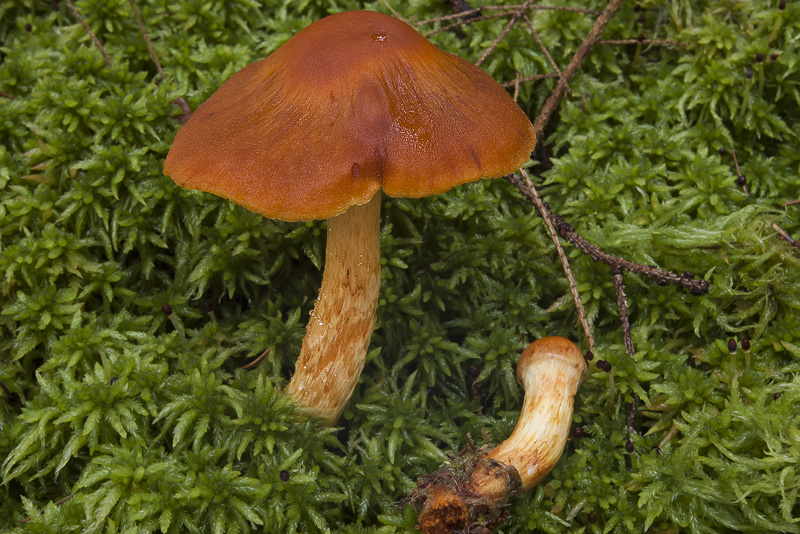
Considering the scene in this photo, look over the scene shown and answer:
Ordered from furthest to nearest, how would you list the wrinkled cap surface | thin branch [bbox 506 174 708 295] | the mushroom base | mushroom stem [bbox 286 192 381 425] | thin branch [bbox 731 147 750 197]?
1. thin branch [bbox 731 147 750 197]
2. thin branch [bbox 506 174 708 295]
3. mushroom stem [bbox 286 192 381 425]
4. the mushroom base
5. the wrinkled cap surface

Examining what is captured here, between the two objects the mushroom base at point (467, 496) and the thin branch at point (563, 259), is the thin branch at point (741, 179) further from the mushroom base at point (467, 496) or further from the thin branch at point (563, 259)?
the mushroom base at point (467, 496)

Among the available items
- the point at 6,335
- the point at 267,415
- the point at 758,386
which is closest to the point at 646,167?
the point at 758,386

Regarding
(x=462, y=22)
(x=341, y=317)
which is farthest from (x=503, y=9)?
(x=341, y=317)

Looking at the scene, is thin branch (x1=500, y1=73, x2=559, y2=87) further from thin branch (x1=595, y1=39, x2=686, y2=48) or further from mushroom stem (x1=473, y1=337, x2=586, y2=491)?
mushroom stem (x1=473, y1=337, x2=586, y2=491)

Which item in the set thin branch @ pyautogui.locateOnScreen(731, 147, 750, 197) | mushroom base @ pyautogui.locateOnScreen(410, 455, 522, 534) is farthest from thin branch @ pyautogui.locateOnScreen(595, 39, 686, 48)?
mushroom base @ pyautogui.locateOnScreen(410, 455, 522, 534)

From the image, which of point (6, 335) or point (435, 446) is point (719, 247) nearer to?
point (435, 446)

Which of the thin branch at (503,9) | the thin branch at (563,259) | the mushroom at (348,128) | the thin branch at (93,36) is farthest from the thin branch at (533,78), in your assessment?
the thin branch at (93,36)
